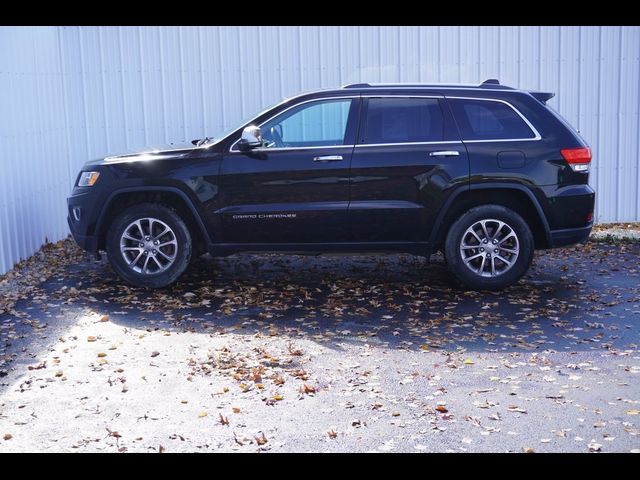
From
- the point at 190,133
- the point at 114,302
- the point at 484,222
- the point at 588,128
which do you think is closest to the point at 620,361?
the point at 484,222

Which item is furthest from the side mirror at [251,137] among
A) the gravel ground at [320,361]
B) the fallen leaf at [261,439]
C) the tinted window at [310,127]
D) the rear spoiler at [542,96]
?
the fallen leaf at [261,439]

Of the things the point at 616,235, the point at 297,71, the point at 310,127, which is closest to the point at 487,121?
the point at 310,127

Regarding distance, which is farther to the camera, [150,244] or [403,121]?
[150,244]

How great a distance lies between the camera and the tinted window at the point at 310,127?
345 inches

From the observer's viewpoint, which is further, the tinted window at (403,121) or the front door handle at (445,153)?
the tinted window at (403,121)

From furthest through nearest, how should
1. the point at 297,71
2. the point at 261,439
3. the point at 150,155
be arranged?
the point at 297,71
the point at 150,155
the point at 261,439

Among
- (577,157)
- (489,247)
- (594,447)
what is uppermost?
(577,157)

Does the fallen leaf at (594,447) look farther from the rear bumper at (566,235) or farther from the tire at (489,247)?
the rear bumper at (566,235)

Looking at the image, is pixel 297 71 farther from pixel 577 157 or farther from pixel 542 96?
pixel 577 157

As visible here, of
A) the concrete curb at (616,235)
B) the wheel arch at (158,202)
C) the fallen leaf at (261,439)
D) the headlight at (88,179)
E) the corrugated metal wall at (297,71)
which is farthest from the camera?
the corrugated metal wall at (297,71)

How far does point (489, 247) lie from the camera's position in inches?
344

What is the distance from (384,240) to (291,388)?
304cm

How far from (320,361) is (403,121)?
3143mm

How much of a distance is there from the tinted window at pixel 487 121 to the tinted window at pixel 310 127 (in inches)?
44.7
